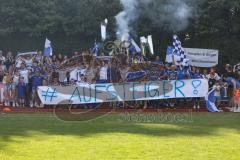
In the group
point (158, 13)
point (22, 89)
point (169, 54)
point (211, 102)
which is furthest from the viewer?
point (158, 13)

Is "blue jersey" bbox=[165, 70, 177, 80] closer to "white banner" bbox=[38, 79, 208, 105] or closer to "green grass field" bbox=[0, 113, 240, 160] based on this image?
"white banner" bbox=[38, 79, 208, 105]

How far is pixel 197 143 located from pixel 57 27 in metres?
17.5

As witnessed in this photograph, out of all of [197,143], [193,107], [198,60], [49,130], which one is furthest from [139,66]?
[197,143]

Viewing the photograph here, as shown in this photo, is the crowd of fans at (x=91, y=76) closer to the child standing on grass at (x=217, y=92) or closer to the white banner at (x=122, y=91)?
the child standing on grass at (x=217, y=92)

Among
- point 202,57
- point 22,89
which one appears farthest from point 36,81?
point 202,57

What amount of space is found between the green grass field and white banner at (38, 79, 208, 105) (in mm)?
3186

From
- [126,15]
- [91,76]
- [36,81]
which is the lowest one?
[36,81]

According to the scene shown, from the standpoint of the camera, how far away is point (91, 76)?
70.4 ft

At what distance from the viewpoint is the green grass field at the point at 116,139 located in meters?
10.5

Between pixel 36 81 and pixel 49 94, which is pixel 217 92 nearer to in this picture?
pixel 49 94

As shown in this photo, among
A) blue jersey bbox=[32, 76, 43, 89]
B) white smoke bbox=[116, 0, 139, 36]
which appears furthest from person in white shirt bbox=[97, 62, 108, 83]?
white smoke bbox=[116, 0, 139, 36]

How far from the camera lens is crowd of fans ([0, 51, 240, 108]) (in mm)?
21375

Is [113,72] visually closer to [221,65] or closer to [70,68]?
[70,68]

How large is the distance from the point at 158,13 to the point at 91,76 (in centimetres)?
759
